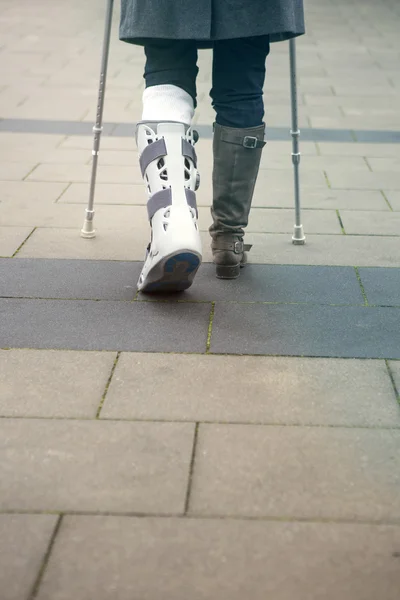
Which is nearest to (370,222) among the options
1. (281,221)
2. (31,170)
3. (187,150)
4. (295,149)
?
(281,221)

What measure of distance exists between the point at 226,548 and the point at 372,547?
263 millimetres

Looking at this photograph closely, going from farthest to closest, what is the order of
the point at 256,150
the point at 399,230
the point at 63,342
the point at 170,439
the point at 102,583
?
the point at 399,230
the point at 256,150
the point at 63,342
the point at 170,439
the point at 102,583

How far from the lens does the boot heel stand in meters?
3.19

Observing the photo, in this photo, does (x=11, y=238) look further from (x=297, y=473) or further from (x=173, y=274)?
(x=297, y=473)

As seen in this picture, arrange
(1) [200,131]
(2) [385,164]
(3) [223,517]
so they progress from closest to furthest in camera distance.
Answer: (3) [223,517], (2) [385,164], (1) [200,131]

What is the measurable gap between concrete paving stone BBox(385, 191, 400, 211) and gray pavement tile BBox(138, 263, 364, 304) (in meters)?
0.97

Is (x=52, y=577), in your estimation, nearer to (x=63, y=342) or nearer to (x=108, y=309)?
(x=63, y=342)

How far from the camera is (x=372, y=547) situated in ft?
5.59

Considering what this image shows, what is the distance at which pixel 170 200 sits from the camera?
2.83 metres

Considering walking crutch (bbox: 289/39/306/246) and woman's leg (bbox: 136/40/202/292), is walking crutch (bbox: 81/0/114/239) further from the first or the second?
walking crutch (bbox: 289/39/306/246)

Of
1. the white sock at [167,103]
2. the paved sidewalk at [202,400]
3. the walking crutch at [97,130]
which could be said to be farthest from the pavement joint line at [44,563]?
the walking crutch at [97,130]

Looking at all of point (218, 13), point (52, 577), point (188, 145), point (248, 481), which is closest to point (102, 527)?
point (52, 577)

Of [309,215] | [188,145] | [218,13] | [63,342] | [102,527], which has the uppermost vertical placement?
[218,13]

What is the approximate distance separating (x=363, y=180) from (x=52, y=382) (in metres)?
2.69
